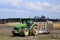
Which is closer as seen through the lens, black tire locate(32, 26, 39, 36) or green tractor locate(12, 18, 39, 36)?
green tractor locate(12, 18, 39, 36)

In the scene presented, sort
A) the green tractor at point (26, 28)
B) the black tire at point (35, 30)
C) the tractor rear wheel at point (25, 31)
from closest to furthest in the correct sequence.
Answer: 1. the tractor rear wheel at point (25, 31)
2. the green tractor at point (26, 28)
3. the black tire at point (35, 30)

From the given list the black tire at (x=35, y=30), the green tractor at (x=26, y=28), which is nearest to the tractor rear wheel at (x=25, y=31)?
the green tractor at (x=26, y=28)

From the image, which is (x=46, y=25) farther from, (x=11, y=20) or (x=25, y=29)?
(x=11, y=20)

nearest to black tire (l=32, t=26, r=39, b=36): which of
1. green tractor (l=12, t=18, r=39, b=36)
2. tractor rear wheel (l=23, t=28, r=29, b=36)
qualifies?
green tractor (l=12, t=18, r=39, b=36)

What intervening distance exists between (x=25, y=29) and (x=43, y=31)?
4.51 m

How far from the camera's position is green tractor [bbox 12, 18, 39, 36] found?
89.7 feet

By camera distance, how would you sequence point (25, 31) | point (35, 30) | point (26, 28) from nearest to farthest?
point (25, 31) → point (26, 28) → point (35, 30)

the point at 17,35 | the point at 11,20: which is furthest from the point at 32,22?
the point at 11,20

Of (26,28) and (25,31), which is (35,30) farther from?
(25,31)

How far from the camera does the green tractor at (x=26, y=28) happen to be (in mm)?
27328

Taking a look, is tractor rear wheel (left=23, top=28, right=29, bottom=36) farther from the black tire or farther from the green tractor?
the black tire

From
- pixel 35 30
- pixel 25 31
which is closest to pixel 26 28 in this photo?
pixel 25 31

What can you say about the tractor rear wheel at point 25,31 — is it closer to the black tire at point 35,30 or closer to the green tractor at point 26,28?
the green tractor at point 26,28

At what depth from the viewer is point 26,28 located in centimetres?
2742
